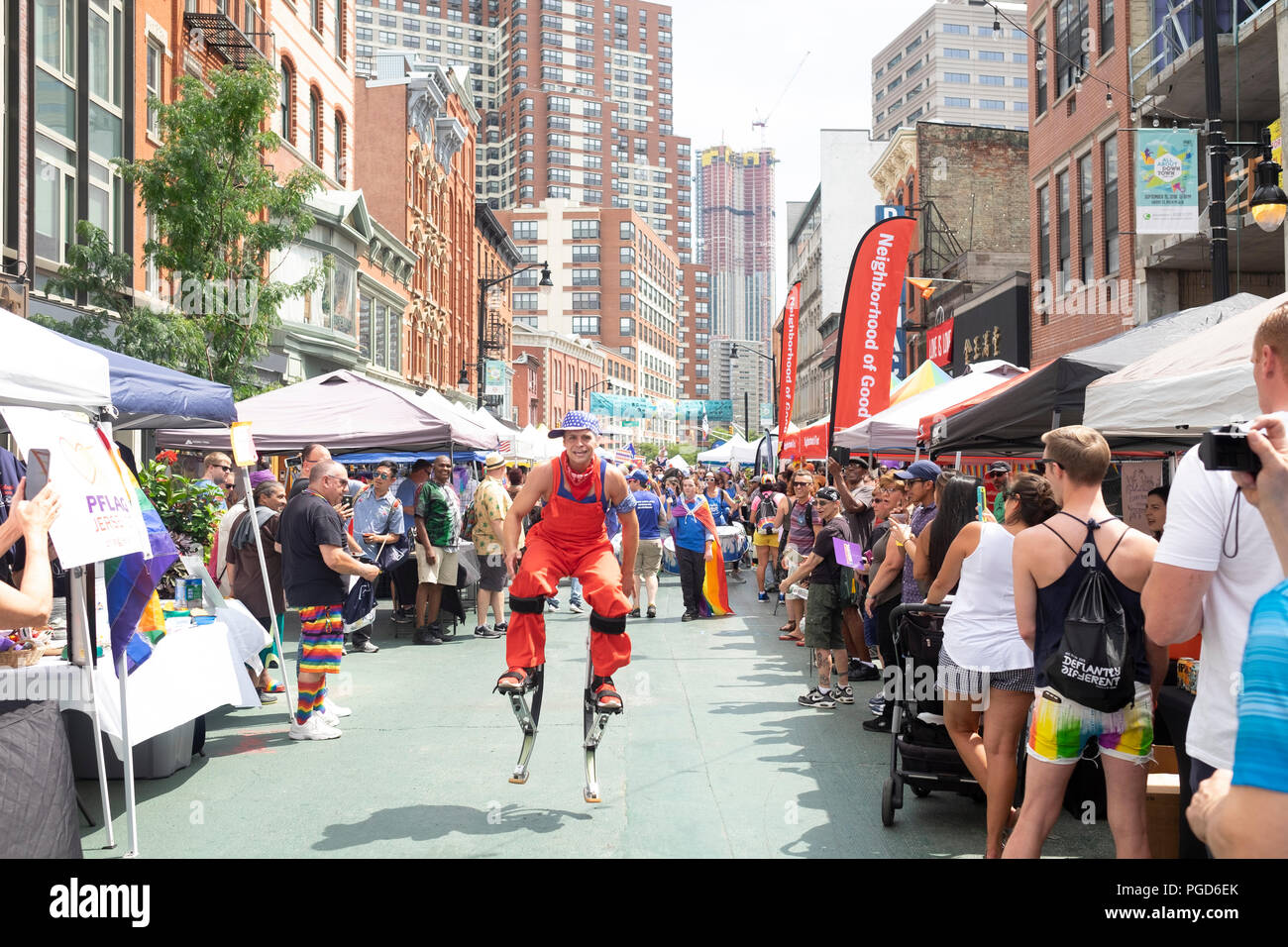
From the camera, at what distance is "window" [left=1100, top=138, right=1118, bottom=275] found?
21.9m

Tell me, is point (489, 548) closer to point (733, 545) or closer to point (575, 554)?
point (575, 554)

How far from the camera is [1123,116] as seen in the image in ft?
68.4

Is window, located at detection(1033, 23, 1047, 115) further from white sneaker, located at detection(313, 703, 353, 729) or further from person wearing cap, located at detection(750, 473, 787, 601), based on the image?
white sneaker, located at detection(313, 703, 353, 729)

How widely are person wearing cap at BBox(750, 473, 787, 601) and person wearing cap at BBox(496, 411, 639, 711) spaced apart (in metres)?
8.82

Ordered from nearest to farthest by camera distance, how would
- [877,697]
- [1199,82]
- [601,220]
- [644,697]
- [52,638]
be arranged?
1. [52,638]
2. [877,697]
3. [644,697]
4. [1199,82]
5. [601,220]

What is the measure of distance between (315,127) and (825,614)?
91.3ft

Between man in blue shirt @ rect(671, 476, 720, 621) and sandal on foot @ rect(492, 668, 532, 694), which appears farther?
man in blue shirt @ rect(671, 476, 720, 621)

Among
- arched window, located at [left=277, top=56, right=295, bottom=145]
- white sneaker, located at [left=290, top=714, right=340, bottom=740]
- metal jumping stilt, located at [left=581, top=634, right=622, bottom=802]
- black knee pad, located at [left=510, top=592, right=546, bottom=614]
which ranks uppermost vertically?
arched window, located at [left=277, top=56, right=295, bottom=145]

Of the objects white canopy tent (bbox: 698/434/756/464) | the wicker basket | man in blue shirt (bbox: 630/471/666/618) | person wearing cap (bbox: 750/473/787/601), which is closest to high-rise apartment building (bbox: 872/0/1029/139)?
white canopy tent (bbox: 698/434/756/464)

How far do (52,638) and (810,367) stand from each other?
7469 cm

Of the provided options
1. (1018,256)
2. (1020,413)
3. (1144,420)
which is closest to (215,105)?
(1020,413)

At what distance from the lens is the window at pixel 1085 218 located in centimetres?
2334

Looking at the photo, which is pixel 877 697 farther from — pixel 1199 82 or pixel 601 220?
pixel 601 220

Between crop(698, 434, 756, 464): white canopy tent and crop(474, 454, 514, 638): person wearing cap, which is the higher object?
crop(698, 434, 756, 464): white canopy tent
